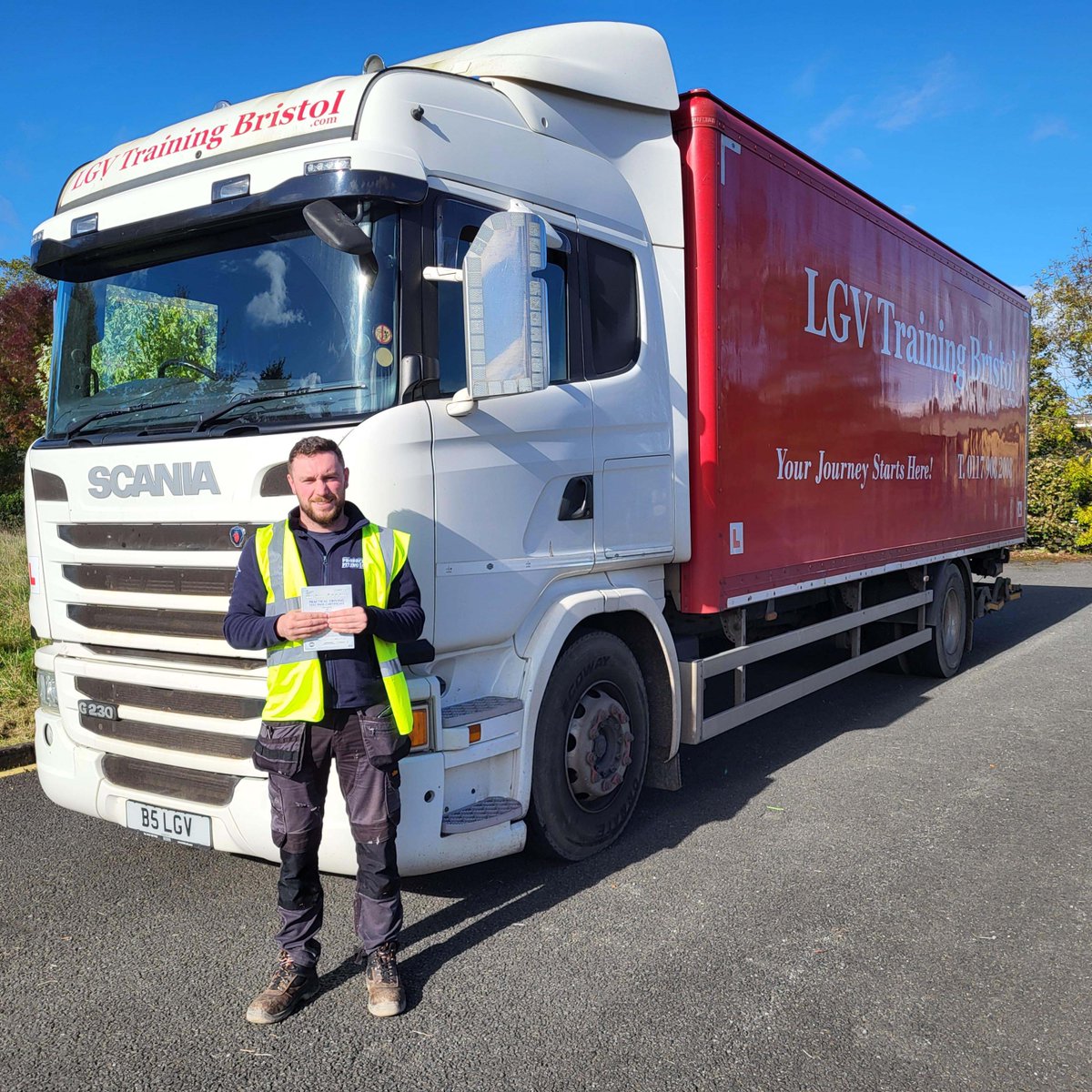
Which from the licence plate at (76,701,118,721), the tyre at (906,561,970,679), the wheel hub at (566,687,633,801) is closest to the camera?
the licence plate at (76,701,118,721)

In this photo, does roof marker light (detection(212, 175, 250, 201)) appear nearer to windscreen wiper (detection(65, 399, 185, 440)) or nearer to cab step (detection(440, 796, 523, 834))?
windscreen wiper (detection(65, 399, 185, 440))

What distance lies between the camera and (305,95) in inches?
146

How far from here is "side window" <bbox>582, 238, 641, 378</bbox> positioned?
439cm

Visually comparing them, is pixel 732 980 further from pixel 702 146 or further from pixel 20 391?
pixel 20 391

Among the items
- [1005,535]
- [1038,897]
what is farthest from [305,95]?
[1005,535]

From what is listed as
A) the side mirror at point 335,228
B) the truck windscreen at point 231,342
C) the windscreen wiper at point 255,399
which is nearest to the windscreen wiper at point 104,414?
the truck windscreen at point 231,342

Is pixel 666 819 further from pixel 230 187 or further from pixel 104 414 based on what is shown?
pixel 230 187

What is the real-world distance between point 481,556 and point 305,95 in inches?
71.6

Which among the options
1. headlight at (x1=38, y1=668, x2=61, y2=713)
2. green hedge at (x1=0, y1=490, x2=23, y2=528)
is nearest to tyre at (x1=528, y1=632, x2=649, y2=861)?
headlight at (x1=38, y1=668, x2=61, y2=713)

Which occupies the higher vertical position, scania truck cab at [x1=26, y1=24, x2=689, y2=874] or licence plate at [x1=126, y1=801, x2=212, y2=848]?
scania truck cab at [x1=26, y1=24, x2=689, y2=874]

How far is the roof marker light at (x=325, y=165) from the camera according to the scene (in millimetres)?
3471

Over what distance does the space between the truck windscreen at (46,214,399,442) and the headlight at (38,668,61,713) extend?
100 cm

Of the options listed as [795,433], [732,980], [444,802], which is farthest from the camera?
[795,433]

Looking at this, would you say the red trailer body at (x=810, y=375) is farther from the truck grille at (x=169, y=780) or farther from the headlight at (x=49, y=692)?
the headlight at (x=49, y=692)
